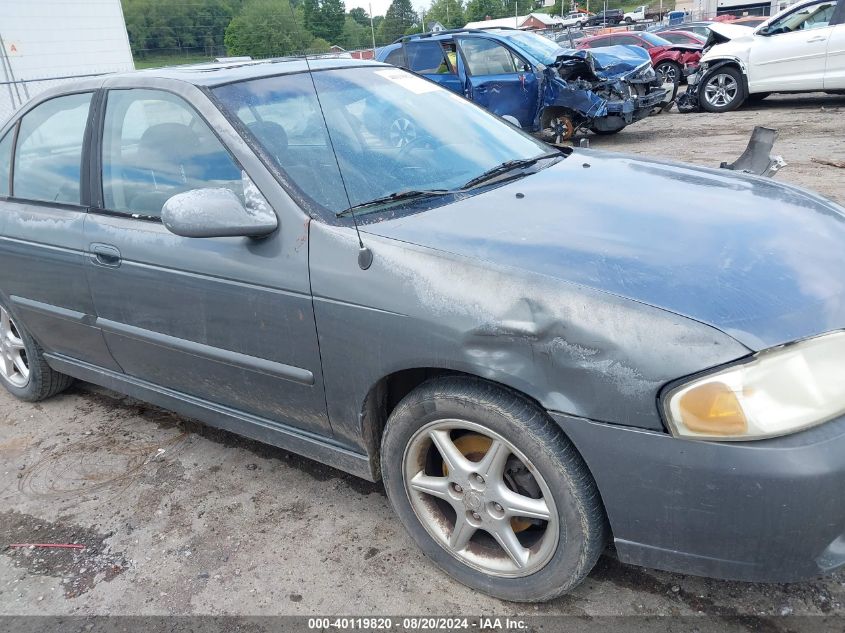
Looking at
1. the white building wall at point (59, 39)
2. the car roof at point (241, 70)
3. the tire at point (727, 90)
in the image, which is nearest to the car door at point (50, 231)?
the car roof at point (241, 70)

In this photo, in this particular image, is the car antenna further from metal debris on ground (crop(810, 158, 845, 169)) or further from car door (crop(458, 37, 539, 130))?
car door (crop(458, 37, 539, 130))

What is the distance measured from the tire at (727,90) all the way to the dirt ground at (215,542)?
11.4 metres

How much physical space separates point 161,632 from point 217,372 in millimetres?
911

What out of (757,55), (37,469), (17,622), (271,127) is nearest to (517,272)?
(271,127)

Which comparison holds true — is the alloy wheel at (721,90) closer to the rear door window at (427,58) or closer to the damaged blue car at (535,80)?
the damaged blue car at (535,80)

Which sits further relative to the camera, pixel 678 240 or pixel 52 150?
pixel 52 150

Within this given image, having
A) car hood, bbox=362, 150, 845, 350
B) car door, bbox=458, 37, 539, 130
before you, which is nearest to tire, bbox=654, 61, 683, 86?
car door, bbox=458, 37, 539, 130

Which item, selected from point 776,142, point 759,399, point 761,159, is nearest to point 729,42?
point 776,142

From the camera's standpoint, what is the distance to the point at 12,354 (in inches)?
152

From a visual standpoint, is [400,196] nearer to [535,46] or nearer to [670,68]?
[535,46]

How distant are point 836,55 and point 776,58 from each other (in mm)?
930

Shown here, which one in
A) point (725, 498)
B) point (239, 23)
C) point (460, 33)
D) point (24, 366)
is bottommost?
point (24, 366)

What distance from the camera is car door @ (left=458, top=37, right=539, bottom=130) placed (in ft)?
32.4

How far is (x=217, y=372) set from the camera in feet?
8.69
